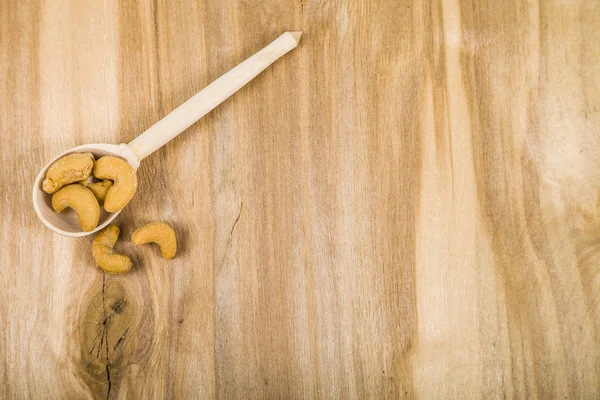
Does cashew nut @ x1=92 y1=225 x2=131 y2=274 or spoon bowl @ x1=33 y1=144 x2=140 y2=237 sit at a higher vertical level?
spoon bowl @ x1=33 y1=144 x2=140 y2=237

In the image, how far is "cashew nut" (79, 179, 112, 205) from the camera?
402mm

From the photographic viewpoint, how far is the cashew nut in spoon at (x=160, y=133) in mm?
401

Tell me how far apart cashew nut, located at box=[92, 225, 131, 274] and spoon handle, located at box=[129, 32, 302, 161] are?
0.07 metres

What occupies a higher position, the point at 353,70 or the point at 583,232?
the point at 353,70

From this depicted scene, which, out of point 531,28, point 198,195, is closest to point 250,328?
point 198,195

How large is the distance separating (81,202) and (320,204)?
211 millimetres

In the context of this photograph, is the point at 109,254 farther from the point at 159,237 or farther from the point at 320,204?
the point at 320,204

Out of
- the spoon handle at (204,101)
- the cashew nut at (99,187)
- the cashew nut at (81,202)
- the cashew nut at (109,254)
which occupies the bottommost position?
the cashew nut at (109,254)

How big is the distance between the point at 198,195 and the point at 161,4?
19 cm

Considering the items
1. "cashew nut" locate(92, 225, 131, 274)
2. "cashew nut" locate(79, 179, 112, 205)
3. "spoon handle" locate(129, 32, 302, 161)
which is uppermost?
"spoon handle" locate(129, 32, 302, 161)

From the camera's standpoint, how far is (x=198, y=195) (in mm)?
450

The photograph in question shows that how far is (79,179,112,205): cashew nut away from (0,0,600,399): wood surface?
42mm

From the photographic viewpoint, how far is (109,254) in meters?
0.41

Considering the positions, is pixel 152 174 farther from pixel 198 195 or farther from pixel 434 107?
pixel 434 107
